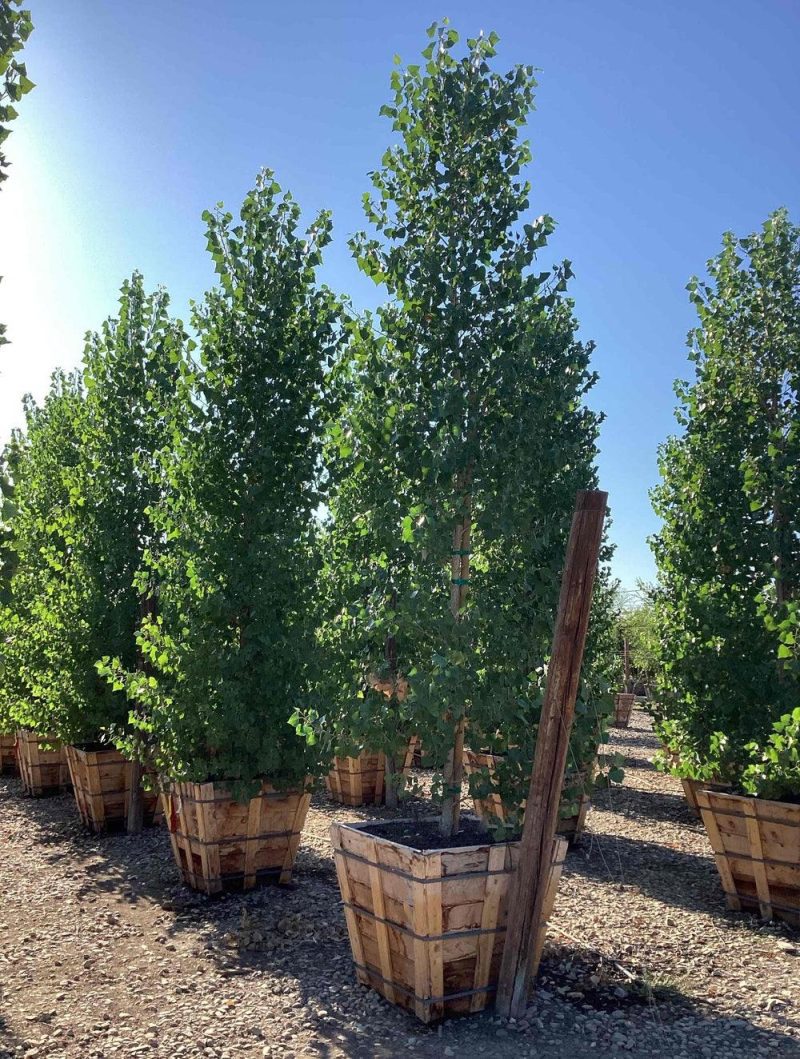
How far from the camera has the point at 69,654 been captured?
32.1 ft

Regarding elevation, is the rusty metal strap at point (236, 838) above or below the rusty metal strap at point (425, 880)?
below

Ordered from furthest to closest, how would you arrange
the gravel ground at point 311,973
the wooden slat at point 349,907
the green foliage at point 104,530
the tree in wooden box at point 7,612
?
the green foliage at point 104,530 → the wooden slat at point 349,907 → the gravel ground at point 311,973 → the tree in wooden box at point 7,612

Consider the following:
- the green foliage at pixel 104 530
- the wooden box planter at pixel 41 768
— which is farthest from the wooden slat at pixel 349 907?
the wooden box planter at pixel 41 768

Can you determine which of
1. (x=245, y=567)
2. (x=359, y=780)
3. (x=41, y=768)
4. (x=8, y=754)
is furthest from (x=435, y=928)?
(x=8, y=754)

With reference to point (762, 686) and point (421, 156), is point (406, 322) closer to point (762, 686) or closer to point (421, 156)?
point (421, 156)

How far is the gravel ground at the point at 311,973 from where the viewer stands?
15.6 ft

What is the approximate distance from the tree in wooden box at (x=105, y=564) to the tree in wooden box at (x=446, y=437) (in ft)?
14.5

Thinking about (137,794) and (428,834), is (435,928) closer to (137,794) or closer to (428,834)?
(428,834)

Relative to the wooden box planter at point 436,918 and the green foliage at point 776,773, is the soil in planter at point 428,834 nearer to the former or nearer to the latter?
the wooden box planter at point 436,918

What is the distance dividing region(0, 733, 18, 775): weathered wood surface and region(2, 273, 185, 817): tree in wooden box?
4.93 m

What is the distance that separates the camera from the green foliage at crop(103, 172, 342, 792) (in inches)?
293

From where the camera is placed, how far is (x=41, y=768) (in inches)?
496

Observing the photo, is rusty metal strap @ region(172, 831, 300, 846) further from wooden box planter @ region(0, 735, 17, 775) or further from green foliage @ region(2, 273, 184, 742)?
wooden box planter @ region(0, 735, 17, 775)

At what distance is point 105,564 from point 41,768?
14.3 feet
